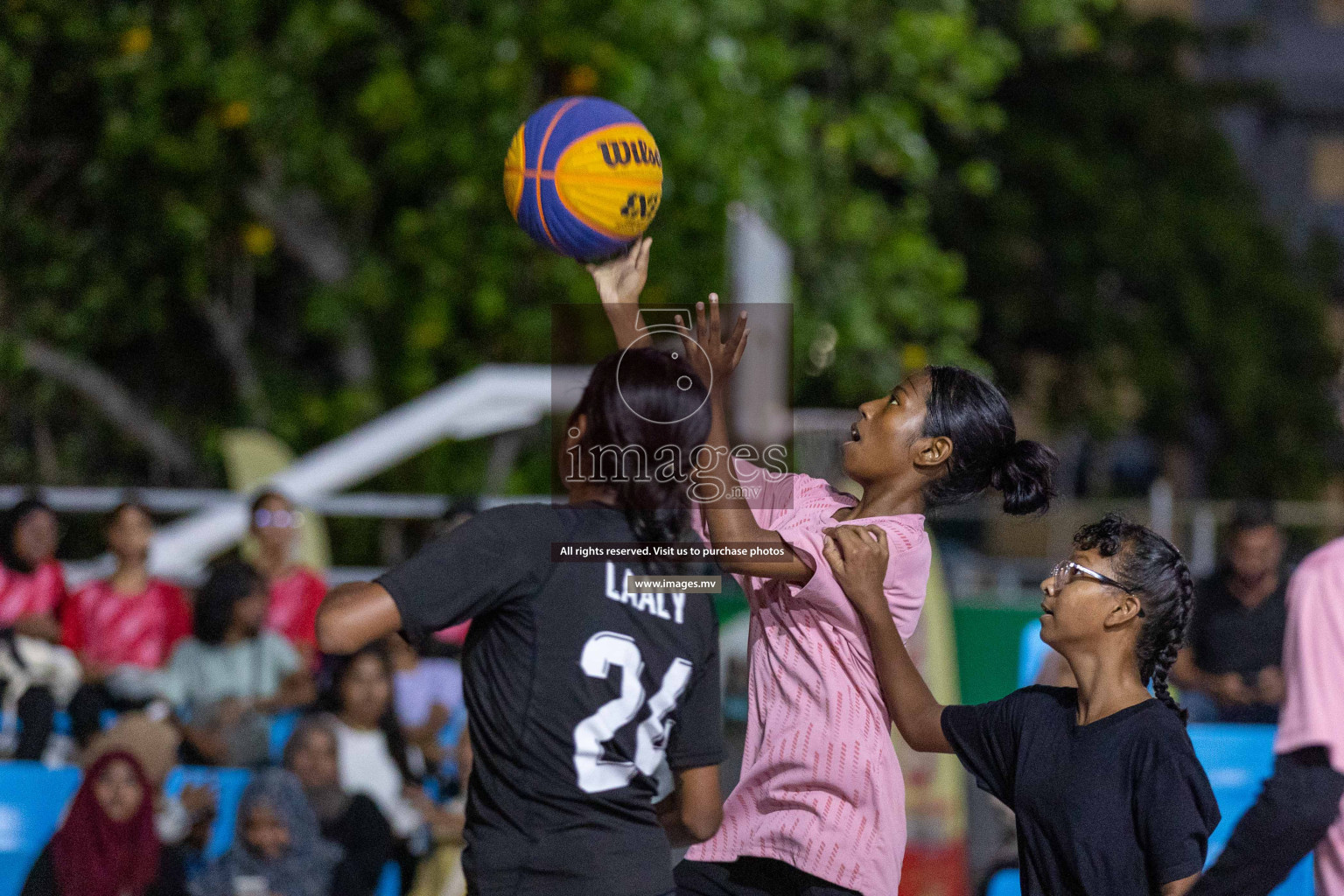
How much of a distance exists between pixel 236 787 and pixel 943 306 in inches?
377

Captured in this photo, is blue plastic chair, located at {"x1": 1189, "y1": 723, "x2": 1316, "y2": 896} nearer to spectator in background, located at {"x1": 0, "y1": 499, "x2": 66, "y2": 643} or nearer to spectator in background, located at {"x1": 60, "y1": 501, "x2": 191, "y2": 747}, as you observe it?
spectator in background, located at {"x1": 60, "y1": 501, "x2": 191, "y2": 747}

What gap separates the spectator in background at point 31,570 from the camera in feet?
22.0

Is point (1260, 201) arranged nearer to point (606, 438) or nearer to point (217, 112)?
point (217, 112)

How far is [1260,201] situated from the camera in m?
21.9

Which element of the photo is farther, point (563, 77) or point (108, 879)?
point (563, 77)

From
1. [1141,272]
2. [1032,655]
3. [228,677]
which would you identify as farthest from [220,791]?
[1141,272]

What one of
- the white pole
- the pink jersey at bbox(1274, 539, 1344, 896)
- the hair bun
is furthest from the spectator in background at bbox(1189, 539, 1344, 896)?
the white pole

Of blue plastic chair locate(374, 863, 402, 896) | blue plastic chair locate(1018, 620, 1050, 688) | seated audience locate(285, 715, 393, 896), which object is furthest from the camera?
blue plastic chair locate(1018, 620, 1050, 688)

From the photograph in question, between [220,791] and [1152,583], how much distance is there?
4.08m

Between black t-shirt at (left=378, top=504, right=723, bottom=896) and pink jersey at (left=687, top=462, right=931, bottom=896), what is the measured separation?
266mm

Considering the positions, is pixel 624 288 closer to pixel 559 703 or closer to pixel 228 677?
pixel 559 703

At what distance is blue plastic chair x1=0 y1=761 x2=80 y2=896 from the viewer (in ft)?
16.3

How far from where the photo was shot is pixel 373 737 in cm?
622

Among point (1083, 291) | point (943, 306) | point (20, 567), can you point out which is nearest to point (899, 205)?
point (1083, 291)
